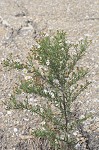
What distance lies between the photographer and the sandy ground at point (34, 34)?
10964 millimetres

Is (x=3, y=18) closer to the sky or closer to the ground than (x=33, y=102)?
closer to the sky

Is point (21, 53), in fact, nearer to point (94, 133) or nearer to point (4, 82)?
point (4, 82)

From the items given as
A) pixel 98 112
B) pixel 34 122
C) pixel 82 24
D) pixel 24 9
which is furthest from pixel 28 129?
pixel 24 9

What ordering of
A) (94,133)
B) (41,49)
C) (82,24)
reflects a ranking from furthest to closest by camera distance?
1. (82,24)
2. (94,133)
3. (41,49)

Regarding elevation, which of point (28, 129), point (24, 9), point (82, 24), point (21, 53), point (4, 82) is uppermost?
point (24, 9)

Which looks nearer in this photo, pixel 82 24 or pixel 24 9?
pixel 82 24

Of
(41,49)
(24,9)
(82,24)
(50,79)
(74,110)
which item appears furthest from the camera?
(24,9)

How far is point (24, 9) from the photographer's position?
59.4ft

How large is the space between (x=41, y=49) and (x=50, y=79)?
0.85 metres

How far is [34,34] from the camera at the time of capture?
15.9m

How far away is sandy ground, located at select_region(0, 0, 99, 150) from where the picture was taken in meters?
11.0

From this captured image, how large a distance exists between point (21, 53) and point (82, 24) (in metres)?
3.18

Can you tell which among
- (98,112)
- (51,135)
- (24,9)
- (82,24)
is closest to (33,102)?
(98,112)

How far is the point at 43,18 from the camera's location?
17.2m
